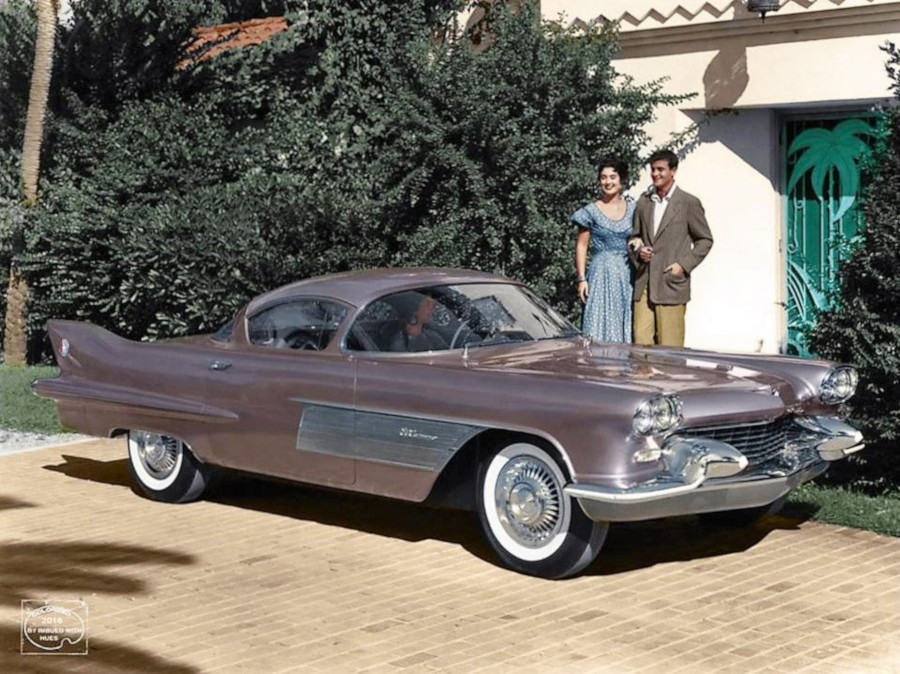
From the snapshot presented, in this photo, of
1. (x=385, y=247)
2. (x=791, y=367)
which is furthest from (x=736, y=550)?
(x=385, y=247)

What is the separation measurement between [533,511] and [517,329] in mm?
1448

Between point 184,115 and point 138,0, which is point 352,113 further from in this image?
point 138,0


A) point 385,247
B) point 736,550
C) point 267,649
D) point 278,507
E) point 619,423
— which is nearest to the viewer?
point 267,649

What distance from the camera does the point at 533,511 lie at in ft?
24.8

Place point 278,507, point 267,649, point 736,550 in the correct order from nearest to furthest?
point 267,649
point 736,550
point 278,507

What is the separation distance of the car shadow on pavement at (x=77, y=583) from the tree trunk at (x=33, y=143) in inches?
377

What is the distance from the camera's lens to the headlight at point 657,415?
7156 mm

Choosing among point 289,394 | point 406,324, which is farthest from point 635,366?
point 289,394

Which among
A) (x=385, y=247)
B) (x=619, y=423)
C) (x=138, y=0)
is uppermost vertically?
(x=138, y=0)

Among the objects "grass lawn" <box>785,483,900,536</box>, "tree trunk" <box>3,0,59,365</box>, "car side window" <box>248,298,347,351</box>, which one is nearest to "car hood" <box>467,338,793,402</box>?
"car side window" <box>248,298,347,351</box>

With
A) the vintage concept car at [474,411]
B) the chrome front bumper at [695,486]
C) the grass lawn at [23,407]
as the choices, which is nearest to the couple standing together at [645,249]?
the vintage concept car at [474,411]

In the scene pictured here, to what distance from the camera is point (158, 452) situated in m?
9.55

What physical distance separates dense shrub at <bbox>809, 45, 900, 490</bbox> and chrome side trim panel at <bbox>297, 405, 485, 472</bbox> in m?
2.88

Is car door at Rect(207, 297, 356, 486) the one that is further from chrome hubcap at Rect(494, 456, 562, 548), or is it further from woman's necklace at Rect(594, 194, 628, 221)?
woman's necklace at Rect(594, 194, 628, 221)
